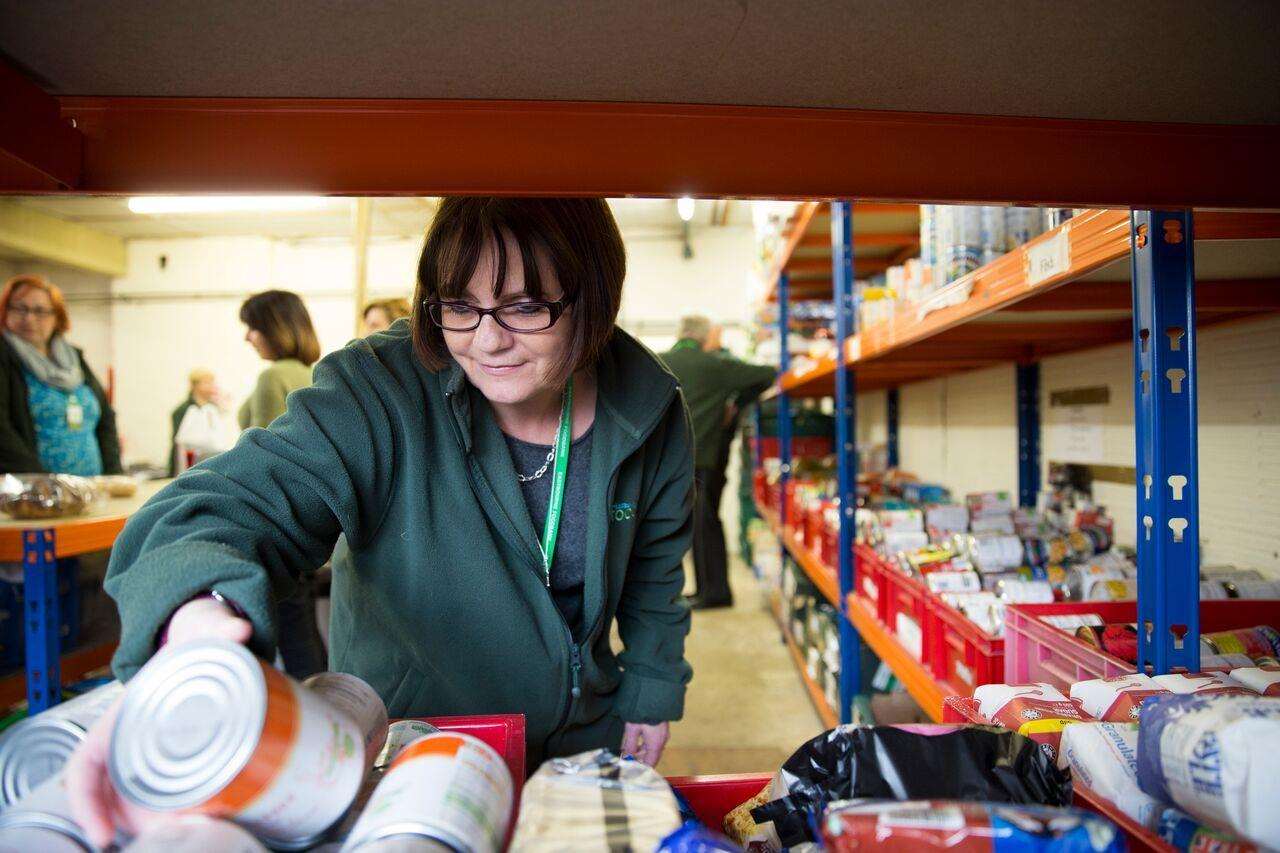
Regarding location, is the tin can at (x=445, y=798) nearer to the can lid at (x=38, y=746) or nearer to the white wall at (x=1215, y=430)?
the can lid at (x=38, y=746)

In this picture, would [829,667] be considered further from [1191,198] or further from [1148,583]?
[1191,198]

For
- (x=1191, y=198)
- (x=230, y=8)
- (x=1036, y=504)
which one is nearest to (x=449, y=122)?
(x=230, y=8)

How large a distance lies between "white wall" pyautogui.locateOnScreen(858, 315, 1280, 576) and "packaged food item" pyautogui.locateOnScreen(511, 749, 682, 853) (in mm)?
1688

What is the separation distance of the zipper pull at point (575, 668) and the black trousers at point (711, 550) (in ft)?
13.6

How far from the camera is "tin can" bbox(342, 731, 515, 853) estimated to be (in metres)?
0.47

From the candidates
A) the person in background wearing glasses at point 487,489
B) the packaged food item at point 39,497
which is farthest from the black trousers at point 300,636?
the person in background wearing glasses at point 487,489

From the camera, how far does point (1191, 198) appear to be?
0.78 meters

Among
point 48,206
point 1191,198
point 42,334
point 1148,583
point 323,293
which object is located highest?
point 48,206

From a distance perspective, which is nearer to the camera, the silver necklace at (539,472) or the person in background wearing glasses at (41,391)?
the silver necklace at (539,472)

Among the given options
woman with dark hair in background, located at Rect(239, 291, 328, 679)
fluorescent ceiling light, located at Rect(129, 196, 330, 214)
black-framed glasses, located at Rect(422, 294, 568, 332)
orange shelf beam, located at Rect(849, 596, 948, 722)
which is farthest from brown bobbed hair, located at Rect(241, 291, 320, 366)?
fluorescent ceiling light, located at Rect(129, 196, 330, 214)

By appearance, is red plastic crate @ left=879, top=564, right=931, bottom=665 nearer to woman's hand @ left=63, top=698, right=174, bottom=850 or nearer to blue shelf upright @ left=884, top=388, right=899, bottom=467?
woman's hand @ left=63, top=698, right=174, bottom=850

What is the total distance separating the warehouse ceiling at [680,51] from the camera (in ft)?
1.85

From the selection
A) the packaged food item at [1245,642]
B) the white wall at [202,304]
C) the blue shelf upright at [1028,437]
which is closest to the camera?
the packaged food item at [1245,642]

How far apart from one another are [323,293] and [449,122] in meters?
10.5
